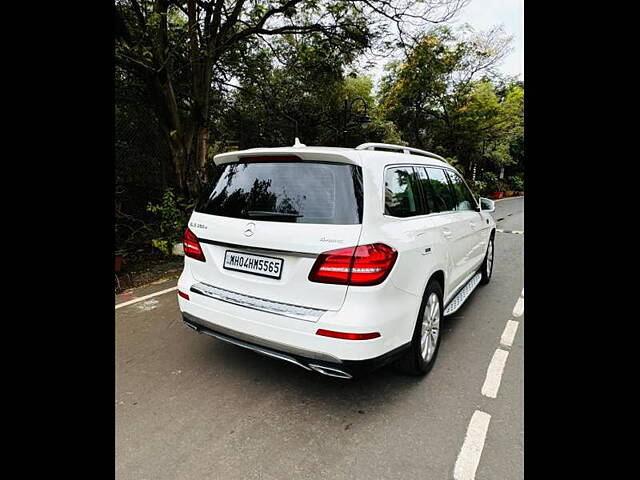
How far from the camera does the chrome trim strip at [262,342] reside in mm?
2322

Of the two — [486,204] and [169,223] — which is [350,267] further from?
[169,223]

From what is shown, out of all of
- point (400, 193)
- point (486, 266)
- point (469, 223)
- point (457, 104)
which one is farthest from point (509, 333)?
point (457, 104)

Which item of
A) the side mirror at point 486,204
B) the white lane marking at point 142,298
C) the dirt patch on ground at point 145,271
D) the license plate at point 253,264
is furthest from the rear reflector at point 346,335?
the dirt patch on ground at point 145,271

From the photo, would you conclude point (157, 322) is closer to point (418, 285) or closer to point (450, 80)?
point (418, 285)

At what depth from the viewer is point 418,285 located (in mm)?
2713

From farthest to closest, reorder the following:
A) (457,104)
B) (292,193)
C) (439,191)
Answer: (457,104), (439,191), (292,193)

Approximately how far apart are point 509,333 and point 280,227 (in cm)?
280

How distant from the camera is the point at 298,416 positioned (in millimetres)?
2525
